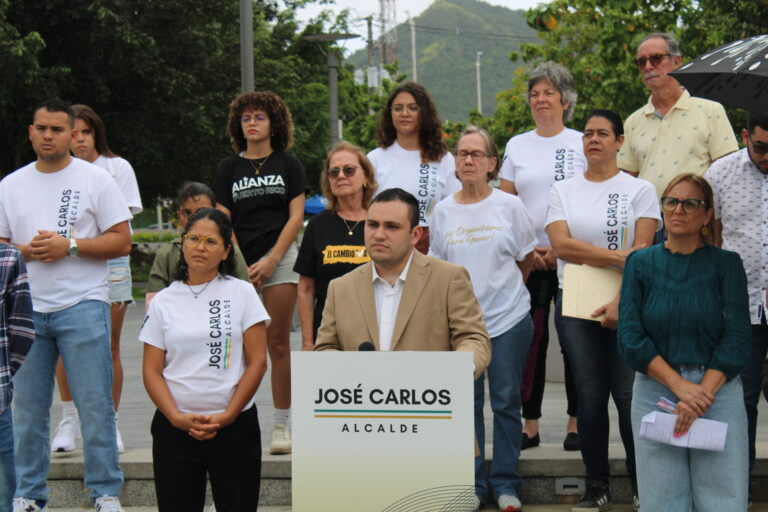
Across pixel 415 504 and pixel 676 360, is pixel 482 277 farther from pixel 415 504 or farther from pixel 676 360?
pixel 415 504

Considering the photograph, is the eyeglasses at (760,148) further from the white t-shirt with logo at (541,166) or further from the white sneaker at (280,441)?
the white sneaker at (280,441)

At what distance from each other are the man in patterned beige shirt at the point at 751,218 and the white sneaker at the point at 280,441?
2.70m

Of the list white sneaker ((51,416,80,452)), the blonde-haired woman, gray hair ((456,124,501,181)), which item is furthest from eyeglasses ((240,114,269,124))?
white sneaker ((51,416,80,452))

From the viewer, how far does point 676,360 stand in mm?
4926

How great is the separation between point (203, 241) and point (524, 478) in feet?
7.98

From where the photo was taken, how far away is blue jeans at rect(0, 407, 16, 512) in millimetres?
4805

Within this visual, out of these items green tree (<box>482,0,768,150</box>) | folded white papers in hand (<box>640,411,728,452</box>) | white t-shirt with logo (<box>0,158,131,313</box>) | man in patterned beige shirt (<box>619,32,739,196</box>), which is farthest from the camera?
green tree (<box>482,0,768,150</box>)

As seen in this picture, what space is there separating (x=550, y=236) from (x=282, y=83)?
23560 mm

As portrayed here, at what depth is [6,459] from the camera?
484 cm

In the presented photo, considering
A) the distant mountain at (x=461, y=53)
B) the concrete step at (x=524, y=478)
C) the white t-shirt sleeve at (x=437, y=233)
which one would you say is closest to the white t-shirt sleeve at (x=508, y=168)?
the white t-shirt sleeve at (x=437, y=233)

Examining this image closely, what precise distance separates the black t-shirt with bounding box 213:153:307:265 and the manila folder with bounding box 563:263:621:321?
1.79 metres

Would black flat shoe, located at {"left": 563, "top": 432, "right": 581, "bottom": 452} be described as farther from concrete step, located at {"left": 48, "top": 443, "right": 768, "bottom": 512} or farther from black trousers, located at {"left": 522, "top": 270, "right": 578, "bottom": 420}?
black trousers, located at {"left": 522, "top": 270, "right": 578, "bottom": 420}

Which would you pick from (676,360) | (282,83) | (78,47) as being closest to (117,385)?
(676,360)

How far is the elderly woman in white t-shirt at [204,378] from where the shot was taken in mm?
4996
